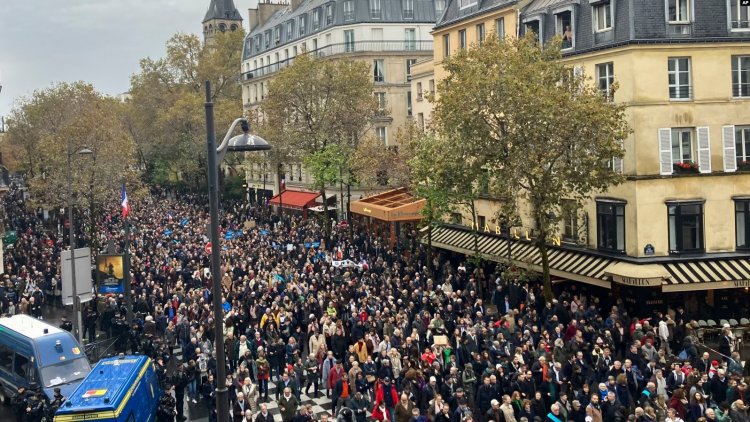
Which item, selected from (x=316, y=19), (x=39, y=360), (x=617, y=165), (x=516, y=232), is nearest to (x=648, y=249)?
(x=617, y=165)

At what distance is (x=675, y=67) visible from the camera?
30.2 m

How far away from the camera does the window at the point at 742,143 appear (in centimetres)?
3039

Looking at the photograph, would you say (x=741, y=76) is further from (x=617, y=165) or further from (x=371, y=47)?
(x=371, y=47)

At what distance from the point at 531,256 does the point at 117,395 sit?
795 inches

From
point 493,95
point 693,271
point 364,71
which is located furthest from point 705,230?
point 364,71

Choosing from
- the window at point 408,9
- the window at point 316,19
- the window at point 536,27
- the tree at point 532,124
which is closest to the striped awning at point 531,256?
the tree at point 532,124

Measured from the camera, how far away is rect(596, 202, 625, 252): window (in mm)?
30541

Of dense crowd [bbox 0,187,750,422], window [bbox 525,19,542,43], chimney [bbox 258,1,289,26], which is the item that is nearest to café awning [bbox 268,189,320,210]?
dense crowd [bbox 0,187,750,422]

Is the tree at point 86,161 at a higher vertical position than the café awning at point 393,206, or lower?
higher

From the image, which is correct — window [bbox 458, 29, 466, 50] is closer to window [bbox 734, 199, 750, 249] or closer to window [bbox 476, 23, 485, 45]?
window [bbox 476, 23, 485, 45]

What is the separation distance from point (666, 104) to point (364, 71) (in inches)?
1018

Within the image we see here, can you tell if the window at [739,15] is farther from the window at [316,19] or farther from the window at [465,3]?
the window at [316,19]

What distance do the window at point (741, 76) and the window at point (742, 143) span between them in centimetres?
132

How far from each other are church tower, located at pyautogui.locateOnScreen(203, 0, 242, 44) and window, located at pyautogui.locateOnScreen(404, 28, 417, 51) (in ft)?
246
